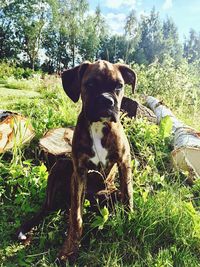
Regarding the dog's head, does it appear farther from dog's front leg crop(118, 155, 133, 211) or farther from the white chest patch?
dog's front leg crop(118, 155, 133, 211)

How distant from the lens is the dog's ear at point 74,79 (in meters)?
3.47

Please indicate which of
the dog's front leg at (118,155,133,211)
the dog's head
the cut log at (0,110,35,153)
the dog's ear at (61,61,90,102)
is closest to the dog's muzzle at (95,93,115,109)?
the dog's head

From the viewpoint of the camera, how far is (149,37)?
5881 cm

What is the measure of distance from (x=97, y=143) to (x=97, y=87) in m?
0.48

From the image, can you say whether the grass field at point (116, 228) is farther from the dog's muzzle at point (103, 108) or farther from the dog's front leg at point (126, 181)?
the dog's muzzle at point (103, 108)

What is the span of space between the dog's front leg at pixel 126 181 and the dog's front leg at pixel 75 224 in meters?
0.33

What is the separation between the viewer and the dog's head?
311 cm

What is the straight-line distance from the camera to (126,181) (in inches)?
139

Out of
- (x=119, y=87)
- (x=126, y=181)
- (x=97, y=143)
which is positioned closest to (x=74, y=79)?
(x=119, y=87)

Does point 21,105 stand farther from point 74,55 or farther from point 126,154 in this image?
point 74,55

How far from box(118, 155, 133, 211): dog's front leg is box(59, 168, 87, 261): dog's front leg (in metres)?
0.33

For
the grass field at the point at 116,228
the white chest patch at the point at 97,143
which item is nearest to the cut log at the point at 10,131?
the grass field at the point at 116,228

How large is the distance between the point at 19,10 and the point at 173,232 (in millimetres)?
44160

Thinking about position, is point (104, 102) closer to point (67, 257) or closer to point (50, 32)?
point (67, 257)
